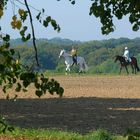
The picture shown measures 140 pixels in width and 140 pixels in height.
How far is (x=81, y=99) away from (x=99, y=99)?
0.69 m

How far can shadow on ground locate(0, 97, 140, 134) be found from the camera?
14.4m

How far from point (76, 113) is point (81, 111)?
0.60 m

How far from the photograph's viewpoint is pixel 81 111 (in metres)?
17.7

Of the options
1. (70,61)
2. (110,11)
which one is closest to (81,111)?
(110,11)

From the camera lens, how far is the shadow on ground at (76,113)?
14.4m

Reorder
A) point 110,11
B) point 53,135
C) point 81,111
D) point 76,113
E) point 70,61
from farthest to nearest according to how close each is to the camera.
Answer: point 70,61 → point 81,111 → point 76,113 → point 53,135 → point 110,11

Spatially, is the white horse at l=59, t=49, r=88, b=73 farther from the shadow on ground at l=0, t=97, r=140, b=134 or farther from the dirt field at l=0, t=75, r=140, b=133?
the shadow on ground at l=0, t=97, r=140, b=134

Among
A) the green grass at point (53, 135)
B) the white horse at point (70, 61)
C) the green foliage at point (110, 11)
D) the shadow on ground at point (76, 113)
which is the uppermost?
the green foliage at point (110, 11)

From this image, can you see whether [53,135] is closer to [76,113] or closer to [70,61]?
[76,113]

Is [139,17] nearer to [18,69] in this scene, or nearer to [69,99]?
[18,69]

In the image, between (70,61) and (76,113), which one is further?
(70,61)

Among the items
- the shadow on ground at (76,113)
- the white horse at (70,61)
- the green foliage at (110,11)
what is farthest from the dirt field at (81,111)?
the white horse at (70,61)

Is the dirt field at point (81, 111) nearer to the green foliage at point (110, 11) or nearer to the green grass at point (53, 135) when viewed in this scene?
the green grass at point (53, 135)

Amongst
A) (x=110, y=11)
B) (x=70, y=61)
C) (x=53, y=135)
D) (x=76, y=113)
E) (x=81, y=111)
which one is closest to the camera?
(x=110, y=11)
